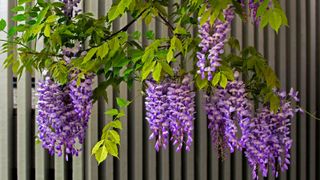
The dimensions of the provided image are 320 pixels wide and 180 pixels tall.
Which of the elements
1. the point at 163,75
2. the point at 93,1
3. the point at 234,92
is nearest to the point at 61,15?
the point at 163,75

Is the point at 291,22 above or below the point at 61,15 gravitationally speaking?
above

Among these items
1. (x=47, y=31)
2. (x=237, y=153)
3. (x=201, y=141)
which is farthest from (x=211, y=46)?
(x=237, y=153)

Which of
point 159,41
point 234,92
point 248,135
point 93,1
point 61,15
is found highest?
point 93,1

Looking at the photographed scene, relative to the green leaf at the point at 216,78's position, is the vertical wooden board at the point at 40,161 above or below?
below

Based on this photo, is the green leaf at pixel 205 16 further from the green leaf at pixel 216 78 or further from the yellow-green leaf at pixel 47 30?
the yellow-green leaf at pixel 47 30

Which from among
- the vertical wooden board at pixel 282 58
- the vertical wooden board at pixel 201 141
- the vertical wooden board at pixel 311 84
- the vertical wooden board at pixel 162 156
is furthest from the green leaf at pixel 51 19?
the vertical wooden board at pixel 311 84

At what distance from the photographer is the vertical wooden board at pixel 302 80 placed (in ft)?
10.6

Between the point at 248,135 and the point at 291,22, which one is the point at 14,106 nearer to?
the point at 248,135

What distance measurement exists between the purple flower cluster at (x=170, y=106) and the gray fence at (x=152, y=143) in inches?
40.9

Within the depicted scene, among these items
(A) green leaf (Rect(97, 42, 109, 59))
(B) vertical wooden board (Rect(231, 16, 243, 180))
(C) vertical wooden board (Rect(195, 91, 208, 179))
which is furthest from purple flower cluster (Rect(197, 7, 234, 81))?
(B) vertical wooden board (Rect(231, 16, 243, 180))

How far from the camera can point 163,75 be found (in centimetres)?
126

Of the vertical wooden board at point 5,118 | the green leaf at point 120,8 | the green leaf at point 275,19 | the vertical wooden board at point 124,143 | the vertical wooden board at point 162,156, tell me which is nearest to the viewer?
the green leaf at point 275,19

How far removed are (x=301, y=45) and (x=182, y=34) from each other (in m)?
2.18

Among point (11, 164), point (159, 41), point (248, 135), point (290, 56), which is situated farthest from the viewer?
point (290, 56)
